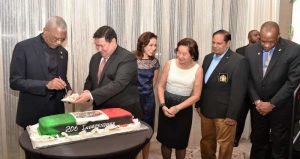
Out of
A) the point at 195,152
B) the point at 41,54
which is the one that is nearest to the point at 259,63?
the point at 195,152

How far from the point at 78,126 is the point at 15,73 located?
77cm

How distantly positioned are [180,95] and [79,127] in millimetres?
1081

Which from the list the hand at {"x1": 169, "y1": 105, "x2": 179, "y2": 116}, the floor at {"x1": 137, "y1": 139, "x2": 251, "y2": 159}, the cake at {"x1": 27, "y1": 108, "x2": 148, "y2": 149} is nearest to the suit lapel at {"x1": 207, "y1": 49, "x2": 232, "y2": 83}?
the hand at {"x1": 169, "y1": 105, "x2": 179, "y2": 116}

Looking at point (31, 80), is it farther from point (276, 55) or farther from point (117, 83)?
point (276, 55)

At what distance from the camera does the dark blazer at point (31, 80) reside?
88.8 inches

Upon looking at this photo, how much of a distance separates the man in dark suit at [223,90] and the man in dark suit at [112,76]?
0.68m

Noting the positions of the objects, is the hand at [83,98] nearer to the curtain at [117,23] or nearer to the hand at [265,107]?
the curtain at [117,23]

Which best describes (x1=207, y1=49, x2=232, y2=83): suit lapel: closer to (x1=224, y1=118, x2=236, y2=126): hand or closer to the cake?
(x1=224, y1=118, x2=236, y2=126): hand

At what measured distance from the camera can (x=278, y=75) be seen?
275 centimetres

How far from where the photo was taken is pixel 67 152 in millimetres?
1641

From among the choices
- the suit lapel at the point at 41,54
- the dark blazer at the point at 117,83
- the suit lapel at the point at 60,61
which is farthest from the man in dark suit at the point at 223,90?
the suit lapel at the point at 41,54

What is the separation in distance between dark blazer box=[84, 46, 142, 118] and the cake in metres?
0.19

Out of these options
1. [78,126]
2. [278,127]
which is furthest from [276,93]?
[78,126]

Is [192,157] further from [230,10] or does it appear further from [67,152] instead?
[67,152]
